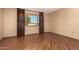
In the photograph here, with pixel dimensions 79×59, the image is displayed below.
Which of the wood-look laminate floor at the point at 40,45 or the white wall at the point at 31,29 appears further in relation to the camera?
the white wall at the point at 31,29

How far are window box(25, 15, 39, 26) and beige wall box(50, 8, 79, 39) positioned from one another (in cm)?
198

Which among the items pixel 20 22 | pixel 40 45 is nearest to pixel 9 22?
pixel 20 22

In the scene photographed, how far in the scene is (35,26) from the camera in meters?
10.2

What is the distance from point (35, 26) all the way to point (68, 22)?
3588 mm

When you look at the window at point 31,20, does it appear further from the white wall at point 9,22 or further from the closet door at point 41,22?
the white wall at point 9,22

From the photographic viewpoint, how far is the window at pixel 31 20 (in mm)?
9461

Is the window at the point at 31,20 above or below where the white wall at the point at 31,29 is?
above

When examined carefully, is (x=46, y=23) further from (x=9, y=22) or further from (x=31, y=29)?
(x=9, y=22)

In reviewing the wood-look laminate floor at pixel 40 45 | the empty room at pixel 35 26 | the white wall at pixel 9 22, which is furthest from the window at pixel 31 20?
the wood-look laminate floor at pixel 40 45

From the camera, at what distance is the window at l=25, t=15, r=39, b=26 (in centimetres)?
946
